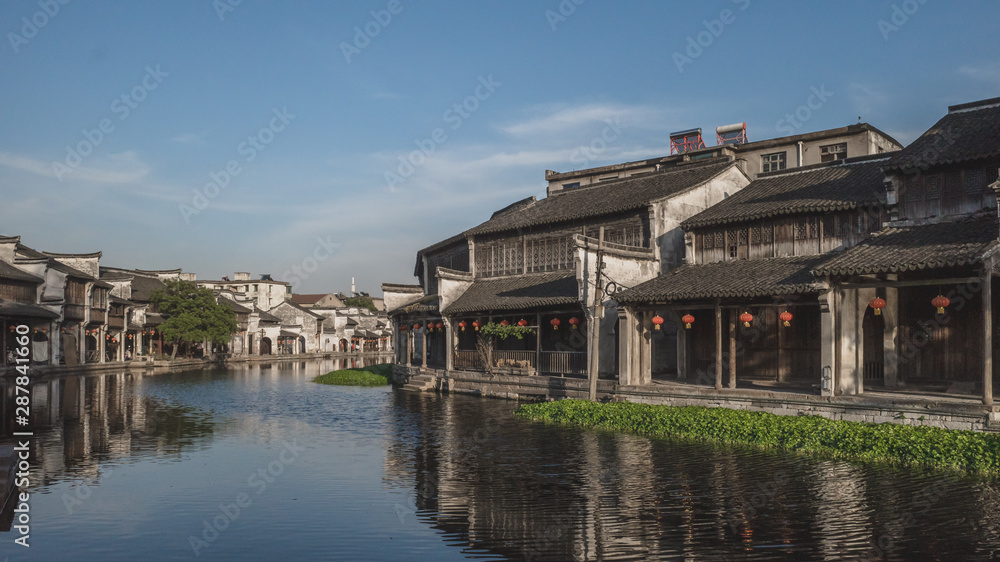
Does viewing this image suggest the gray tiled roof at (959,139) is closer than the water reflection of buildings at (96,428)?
No

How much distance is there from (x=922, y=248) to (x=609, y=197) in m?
15.7

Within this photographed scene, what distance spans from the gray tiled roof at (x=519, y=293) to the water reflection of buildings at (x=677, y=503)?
1054 centimetres

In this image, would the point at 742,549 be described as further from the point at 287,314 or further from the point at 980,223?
the point at 287,314

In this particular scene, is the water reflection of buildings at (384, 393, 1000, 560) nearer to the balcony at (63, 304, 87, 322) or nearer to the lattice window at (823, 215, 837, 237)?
the lattice window at (823, 215, 837, 237)

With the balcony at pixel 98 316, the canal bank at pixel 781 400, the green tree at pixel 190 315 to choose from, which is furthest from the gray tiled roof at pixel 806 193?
the green tree at pixel 190 315

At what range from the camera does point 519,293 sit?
103 feet

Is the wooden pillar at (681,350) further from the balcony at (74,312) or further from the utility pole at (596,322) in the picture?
the balcony at (74,312)


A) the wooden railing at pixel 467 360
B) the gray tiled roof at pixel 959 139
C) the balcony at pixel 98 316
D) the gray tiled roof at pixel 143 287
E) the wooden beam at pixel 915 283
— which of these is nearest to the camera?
the wooden beam at pixel 915 283

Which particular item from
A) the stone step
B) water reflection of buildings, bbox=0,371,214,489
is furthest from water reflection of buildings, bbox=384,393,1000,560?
the stone step

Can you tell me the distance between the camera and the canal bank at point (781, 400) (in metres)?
16.3

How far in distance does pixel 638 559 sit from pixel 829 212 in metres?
17.0

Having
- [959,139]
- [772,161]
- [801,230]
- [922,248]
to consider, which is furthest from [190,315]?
[922,248]

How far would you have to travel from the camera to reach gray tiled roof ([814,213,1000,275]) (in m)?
16.8

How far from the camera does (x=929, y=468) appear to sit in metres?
14.5
